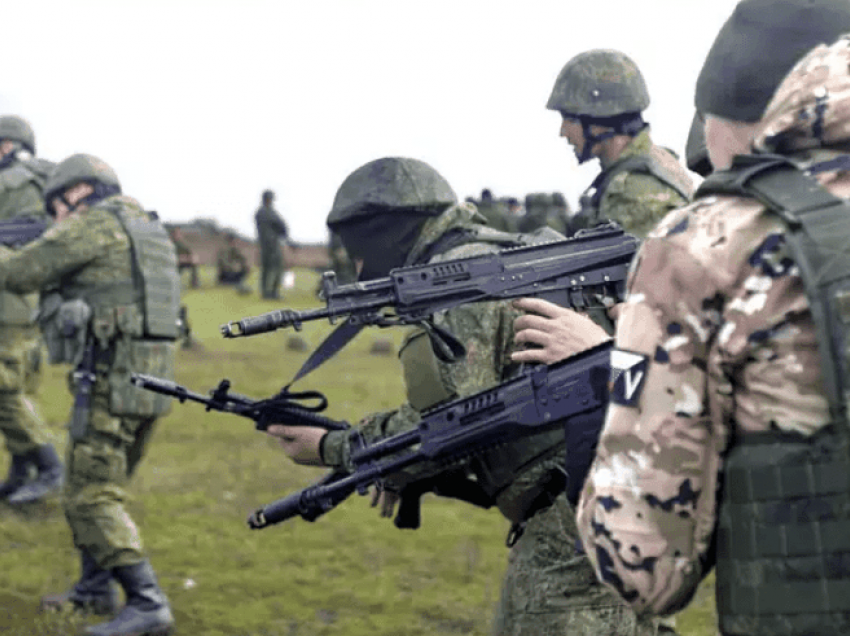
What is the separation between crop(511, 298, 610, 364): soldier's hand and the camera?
9.13ft

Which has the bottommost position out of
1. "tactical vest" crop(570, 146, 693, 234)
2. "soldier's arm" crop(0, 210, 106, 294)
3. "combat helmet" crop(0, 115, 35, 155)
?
"soldier's arm" crop(0, 210, 106, 294)

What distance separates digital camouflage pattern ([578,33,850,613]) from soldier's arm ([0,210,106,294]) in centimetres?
455

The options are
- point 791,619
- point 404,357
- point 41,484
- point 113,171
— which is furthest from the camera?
point 41,484

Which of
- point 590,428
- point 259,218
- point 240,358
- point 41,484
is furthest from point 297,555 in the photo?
point 259,218

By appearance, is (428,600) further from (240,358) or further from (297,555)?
(240,358)

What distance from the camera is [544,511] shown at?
3.44m

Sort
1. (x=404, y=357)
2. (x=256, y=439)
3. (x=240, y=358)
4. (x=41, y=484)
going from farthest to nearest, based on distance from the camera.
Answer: (x=240, y=358)
(x=256, y=439)
(x=41, y=484)
(x=404, y=357)

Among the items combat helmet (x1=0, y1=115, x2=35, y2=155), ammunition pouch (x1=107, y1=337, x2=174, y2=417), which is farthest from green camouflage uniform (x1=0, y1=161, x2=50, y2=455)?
ammunition pouch (x1=107, y1=337, x2=174, y2=417)

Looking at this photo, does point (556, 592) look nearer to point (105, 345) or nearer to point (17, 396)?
point (105, 345)

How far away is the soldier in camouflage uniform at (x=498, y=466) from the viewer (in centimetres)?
328

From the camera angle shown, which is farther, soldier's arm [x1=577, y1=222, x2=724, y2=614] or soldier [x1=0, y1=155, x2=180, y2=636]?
soldier [x1=0, y1=155, x2=180, y2=636]

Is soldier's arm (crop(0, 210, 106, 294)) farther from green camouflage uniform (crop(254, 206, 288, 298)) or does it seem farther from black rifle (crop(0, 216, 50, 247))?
green camouflage uniform (crop(254, 206, 288, 298))

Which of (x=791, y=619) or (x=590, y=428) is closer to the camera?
(x=791, y=619)

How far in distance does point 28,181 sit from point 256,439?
3471mm
